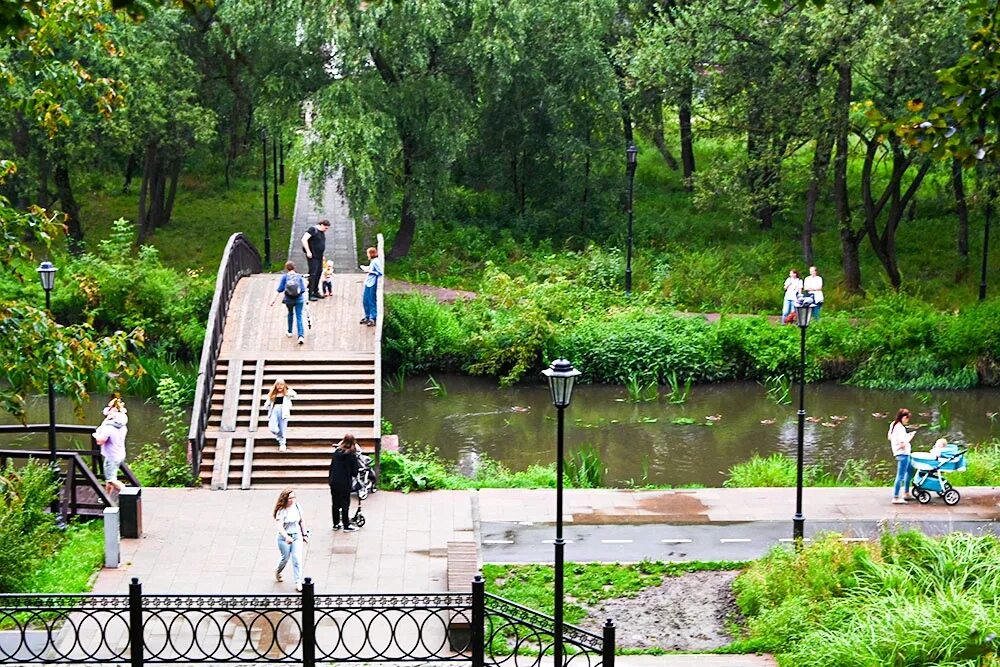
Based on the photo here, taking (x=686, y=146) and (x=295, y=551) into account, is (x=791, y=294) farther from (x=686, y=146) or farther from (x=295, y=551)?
(x=295, y=551)

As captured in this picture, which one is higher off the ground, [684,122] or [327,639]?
[684,122]

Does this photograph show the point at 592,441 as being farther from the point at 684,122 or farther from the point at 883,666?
the point at 684,122

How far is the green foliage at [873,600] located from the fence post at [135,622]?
6487 mm

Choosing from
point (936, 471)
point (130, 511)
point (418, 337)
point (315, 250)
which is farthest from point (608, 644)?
point (418, 337)

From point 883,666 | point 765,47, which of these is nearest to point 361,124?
point 765,47

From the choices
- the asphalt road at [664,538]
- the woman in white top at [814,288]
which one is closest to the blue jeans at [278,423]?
the asphalt road at [664,538]

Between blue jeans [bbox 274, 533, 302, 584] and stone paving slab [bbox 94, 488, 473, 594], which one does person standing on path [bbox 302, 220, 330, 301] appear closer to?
stone paving slab [bbox 94, 488, 473, 594]

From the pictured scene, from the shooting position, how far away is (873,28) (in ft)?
102

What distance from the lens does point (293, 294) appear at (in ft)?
82.4

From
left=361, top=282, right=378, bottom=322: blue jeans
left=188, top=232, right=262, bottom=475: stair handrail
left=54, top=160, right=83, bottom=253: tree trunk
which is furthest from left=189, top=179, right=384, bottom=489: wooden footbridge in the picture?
left=54, top=160, right=83, bottom=253: tree trunk

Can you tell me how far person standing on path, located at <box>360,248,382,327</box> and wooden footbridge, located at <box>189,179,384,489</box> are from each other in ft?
0.50

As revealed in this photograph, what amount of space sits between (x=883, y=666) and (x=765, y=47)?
2370cm

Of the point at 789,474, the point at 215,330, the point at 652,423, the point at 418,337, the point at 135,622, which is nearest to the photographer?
the point at 135,622

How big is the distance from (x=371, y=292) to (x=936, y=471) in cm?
1123
